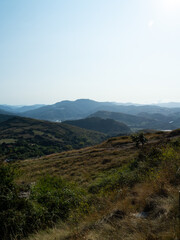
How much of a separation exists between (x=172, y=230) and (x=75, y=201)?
5527 mm

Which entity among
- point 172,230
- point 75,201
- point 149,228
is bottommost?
point 75,201

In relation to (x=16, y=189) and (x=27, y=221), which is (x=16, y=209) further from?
(x=16, y=189)

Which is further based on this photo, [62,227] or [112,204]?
[112,204]

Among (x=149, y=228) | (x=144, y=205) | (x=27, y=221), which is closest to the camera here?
(x=149, y=228)

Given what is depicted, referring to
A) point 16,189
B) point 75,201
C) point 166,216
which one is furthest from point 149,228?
point 16,189

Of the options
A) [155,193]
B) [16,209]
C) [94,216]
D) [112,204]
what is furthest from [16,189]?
[155,193]

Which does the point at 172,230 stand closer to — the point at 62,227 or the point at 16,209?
the point at 62,227

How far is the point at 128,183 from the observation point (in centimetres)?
880

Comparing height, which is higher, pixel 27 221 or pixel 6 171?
pixel 6 171

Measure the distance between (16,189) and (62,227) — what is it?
299 centimetres

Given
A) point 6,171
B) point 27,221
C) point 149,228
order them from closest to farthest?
1. point 149,228
2. point 27,221
3. point 6,171

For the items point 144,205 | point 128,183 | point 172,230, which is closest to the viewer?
point 172,230

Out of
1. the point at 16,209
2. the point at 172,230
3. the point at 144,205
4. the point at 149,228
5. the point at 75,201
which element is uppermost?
the point at 172,230

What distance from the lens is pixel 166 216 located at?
13.6ft
